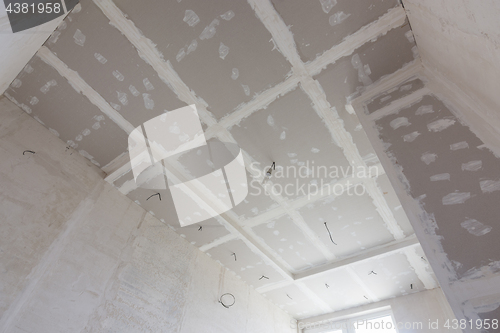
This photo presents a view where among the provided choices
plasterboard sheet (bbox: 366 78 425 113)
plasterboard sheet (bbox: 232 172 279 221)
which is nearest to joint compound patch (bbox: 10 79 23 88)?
plasterboard sheet (bbox: 232 172 279 221)

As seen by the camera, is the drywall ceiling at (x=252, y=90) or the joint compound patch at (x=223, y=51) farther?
the joint compound patch at (x=223, y=51)

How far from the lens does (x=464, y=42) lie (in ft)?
4.91

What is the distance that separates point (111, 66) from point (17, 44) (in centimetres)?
65

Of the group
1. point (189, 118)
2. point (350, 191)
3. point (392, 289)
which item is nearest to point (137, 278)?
point (189, 118)

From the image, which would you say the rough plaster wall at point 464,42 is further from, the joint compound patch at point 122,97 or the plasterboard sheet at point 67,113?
the plasterboard sheet at point 67,113

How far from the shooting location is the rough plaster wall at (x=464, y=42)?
49.8 inches

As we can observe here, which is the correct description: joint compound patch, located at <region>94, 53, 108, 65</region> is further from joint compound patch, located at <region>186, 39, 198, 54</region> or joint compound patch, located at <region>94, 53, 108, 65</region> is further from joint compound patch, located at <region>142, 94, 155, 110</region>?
joint compound patch, located at <region>186, 39, 198, 54</region>

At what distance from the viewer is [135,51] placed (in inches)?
88.5

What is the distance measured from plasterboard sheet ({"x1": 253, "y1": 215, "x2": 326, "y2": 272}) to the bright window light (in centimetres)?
158

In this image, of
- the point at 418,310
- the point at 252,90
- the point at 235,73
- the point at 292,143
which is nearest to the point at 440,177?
the point at 292,143

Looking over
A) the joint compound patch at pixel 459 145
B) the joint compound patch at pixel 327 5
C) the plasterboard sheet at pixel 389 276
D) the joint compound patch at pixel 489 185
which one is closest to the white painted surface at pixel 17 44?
the joint compound patch at pixel 327 5

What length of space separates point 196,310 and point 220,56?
307cm

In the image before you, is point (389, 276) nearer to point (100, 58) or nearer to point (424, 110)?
point (424, 110)

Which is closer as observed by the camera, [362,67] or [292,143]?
[362,67]
